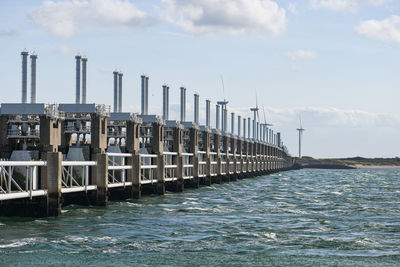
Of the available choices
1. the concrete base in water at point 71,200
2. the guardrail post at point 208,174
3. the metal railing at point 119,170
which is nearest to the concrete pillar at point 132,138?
the metal railing at point 119,170

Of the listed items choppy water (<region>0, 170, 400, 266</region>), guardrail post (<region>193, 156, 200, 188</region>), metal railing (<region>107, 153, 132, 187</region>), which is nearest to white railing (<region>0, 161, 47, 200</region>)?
choppy water (<region>0, 170, 400, 266</region>)

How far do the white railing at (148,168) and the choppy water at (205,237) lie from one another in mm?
20148

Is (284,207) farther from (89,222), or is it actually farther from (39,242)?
(39,242)

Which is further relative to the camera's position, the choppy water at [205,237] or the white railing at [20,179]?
the white railing at [20,179]

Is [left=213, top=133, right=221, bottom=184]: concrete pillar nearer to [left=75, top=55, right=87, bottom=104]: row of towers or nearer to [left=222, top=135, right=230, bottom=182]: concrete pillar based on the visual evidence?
[left=222, top=135, right=230, bottom=182]: concrete pillar

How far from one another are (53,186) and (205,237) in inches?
639

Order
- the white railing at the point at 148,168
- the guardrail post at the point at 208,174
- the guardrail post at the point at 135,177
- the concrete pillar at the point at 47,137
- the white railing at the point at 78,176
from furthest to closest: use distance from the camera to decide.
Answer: the guardrail post at the point at 208,174
the white railing at the point at 148,168
the guardrail post at the point at 135,177
the white railing at the point at 78,176
the concrete pillar at the point at 47,137

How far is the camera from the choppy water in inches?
1417

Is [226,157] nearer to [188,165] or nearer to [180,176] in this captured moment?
[188,165]

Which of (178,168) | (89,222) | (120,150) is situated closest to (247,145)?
(178,168)

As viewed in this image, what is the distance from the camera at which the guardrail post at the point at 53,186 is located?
Answer: 5481 centimetres

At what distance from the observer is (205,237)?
4462 cm

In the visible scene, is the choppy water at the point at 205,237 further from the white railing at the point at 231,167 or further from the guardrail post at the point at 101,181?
the white railing at the point at 231,167

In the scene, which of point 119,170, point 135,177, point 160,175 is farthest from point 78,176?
point 160,175
